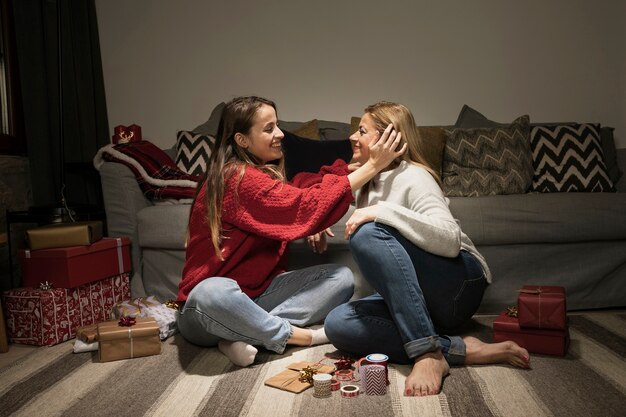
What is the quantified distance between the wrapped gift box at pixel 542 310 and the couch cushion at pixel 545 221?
650 mm

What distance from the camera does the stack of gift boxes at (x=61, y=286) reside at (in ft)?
7.29

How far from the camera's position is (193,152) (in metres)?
3.09

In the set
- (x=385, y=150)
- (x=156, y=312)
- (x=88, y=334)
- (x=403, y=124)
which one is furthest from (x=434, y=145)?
(x=88, y=334)

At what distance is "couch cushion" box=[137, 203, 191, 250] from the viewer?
2.58 metres

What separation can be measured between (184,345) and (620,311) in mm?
1759

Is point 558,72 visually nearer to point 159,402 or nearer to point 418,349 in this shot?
point 418,349

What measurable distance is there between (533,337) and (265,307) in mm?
888

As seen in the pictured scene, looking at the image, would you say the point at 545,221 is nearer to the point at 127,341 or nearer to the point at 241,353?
the point at 241,353

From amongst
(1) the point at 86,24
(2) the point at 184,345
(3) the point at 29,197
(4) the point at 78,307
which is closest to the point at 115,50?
(1) the point at 86,24

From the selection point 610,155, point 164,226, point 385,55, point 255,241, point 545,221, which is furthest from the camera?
point 385,55

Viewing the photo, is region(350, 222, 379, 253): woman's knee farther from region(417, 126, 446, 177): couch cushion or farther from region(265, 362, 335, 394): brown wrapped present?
region(417, 126, 446, 177): couch cushion

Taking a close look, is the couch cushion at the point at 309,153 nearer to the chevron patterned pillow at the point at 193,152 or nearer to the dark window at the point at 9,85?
the chevron patterned pillow at the point at 193,152

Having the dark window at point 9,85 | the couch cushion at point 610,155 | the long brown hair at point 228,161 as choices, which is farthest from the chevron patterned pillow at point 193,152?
the couch cushion at point 610,155

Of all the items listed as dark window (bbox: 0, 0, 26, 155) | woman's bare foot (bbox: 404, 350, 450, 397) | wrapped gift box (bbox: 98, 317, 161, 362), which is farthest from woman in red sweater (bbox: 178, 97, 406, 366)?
dark window (bbox: 0, 0, 26, 155)
